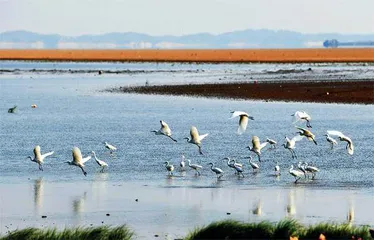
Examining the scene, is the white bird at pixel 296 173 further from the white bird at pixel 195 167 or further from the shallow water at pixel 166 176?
the white bird at pixel 195 167

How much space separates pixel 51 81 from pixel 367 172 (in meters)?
42.7

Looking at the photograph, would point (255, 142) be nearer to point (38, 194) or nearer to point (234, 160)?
point (234, 160)

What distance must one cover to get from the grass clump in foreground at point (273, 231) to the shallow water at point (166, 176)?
0.81 metres

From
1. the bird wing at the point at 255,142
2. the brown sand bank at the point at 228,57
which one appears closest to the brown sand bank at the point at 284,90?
the bird wing at the point at 255,142

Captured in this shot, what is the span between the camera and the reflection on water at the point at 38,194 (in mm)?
16141

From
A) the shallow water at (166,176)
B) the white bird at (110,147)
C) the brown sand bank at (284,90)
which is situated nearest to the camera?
the shallow water at (166,176)

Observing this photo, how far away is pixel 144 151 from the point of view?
923 inches

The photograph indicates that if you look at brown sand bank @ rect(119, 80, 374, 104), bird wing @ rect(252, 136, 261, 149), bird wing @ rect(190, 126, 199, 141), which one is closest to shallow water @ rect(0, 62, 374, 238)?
bird wing @ rect(252, 136, 261, 149)

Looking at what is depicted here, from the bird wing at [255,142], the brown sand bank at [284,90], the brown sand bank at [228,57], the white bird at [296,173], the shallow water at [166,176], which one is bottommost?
the brown sand bank at [228,57]

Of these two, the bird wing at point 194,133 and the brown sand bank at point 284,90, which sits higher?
the bird wing at point 194,133

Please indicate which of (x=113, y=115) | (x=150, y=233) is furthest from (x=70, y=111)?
(x=150, y=233)

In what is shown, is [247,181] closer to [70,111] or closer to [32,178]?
[32,178]

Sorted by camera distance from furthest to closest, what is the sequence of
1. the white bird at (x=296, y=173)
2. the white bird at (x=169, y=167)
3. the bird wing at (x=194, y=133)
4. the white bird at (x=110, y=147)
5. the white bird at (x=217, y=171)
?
the white bird at (x=110, y=147), the white bird at (x=169, y=167), the bird wing at (x=194, y=133), the white bird at (x=217, y=171), the white bird at (x=296, y=173)

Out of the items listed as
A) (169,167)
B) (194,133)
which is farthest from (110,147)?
(194,133)
